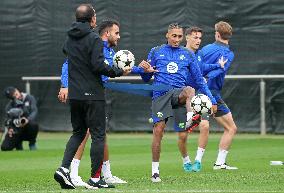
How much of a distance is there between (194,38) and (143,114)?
981 cm

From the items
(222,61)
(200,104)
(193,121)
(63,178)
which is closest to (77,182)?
(63,178)

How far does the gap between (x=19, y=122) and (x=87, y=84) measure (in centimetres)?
1012

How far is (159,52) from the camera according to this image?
13820 mm

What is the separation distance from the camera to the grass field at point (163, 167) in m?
12.2

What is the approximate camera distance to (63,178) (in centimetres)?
1188

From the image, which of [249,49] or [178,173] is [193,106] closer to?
[178,173]

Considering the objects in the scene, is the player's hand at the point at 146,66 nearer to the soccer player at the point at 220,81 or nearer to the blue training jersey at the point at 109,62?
the blue training jersey at the point at 109,62

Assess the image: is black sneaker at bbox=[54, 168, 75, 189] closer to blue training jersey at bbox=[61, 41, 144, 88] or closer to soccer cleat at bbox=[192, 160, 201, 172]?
blue training jersey at bbox=[61, 41, 144, 88]

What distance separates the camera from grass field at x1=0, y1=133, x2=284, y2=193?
12.2 meters

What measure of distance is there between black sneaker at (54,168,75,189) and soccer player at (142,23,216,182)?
1772mm

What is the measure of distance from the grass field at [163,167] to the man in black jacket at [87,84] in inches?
14.7

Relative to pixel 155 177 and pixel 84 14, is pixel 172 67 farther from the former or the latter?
pixel 84 14

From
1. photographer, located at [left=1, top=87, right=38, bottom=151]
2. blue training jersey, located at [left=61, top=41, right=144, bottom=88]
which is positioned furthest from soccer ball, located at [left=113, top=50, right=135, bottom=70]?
photographer, located at [left=1, top=87, right=38, bottom=151]

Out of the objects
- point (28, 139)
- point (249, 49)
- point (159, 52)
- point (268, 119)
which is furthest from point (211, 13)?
point (159, 52)
